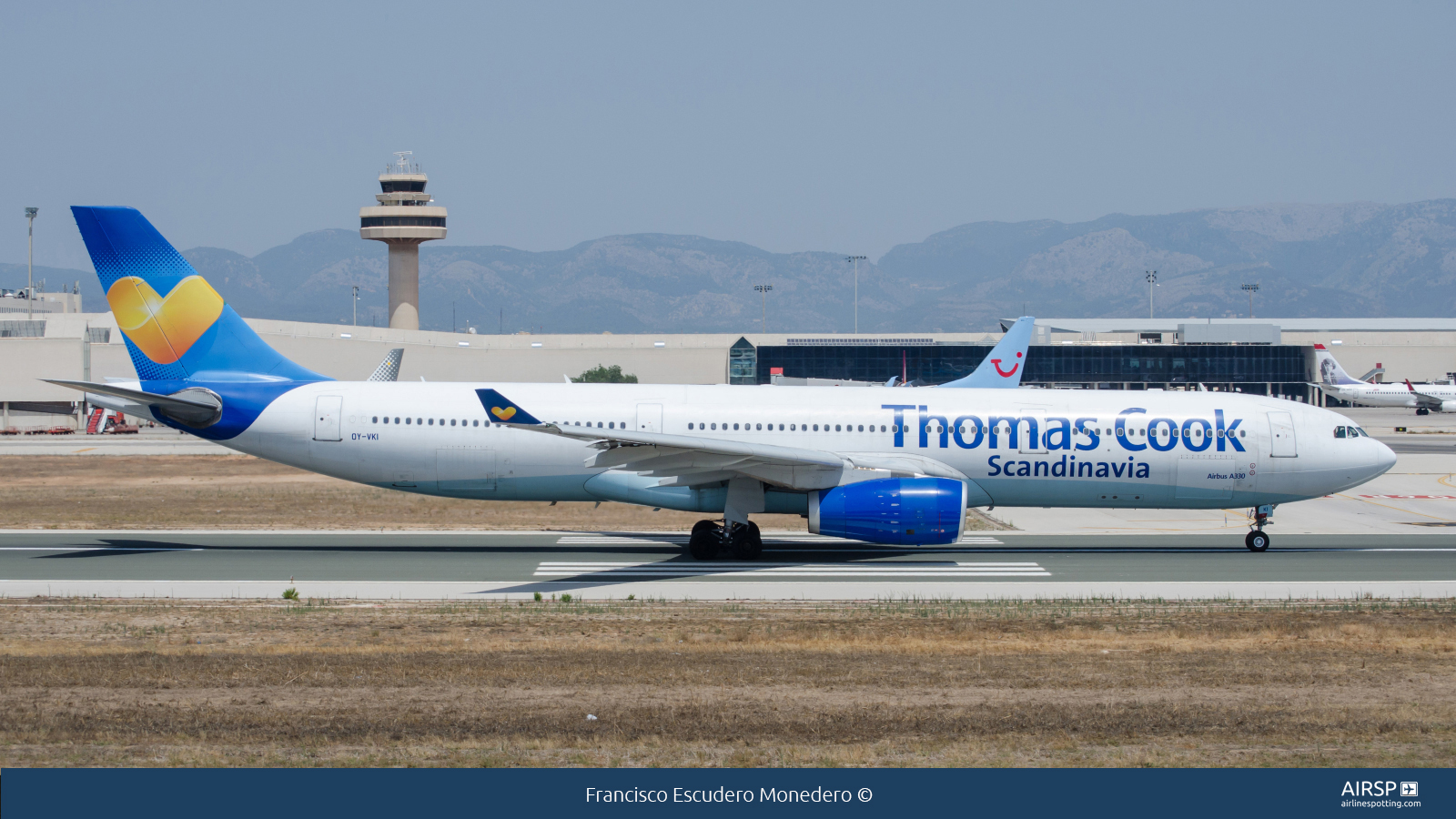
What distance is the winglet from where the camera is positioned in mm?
23578

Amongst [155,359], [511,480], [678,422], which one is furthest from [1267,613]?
[155,359]

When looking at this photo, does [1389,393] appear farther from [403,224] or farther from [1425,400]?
[403,224]

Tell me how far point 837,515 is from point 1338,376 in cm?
9923

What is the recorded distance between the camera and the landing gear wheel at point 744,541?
85.8 ft

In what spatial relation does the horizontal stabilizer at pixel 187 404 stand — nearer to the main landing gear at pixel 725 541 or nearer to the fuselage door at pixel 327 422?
the fuselage door at pixel 327 422

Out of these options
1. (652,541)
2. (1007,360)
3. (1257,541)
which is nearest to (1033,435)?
(1257,541)

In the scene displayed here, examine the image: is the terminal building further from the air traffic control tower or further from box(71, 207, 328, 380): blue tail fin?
box(71, 207, 328, 380): blue tail fin

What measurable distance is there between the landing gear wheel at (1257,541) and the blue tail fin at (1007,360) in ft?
76.4

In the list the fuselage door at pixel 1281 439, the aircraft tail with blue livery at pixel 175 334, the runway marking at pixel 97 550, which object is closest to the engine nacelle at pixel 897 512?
the fuselage door at pixel 1281 439

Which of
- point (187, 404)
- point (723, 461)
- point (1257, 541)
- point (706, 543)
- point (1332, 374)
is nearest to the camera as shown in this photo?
point (723, 461)

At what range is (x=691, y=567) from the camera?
2528 centimetres

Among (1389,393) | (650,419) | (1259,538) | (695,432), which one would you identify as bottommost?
(1259,538)

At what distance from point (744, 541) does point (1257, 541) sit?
11.9 meters

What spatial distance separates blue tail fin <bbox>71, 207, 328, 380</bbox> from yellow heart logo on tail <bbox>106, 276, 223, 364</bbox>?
0.07 ft
